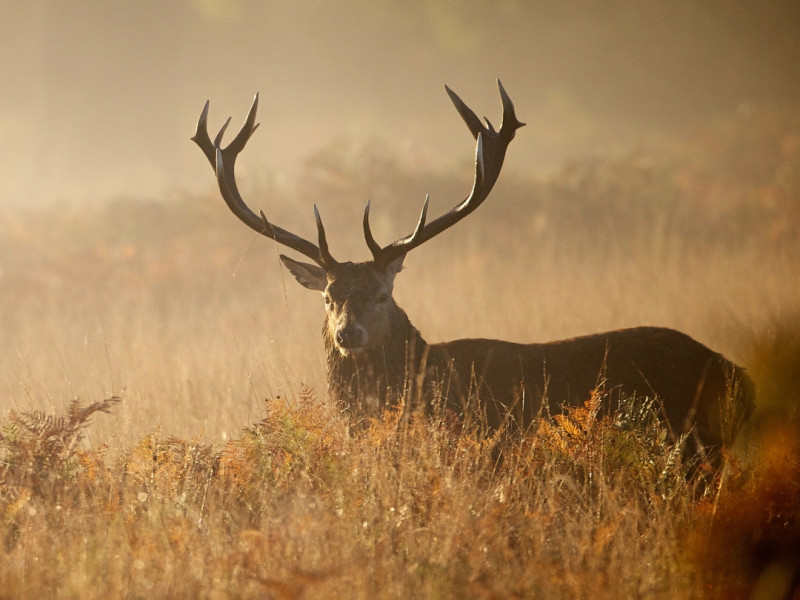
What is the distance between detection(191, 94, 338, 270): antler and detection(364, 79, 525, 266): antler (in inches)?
13.6

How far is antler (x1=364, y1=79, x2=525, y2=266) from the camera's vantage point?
5.66 metres

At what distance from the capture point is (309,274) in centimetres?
593

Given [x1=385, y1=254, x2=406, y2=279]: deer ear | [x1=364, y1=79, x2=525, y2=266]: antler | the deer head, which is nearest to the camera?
the deer head

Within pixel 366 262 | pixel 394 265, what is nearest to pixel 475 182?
pixel 394 265

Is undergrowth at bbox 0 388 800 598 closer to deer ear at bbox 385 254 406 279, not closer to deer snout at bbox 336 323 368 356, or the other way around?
deer snout at bbox 336 323 368 356

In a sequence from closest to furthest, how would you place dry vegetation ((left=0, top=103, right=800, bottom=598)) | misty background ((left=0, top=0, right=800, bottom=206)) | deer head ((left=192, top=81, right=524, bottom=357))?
dry vegetation ((left=0, top=103, right=800, bottom=598)) → deer head ((left=192, top=81, right=524, bottom=357)) → misty background ((left=0, top=0, right=800, bottom=206))

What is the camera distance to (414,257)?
14953 mm

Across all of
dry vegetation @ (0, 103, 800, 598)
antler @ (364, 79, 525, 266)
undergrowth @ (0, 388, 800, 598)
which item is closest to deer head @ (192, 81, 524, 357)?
antler @ (364, 79, 525, 266)

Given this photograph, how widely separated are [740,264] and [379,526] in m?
10.5

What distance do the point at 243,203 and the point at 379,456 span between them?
2.30m

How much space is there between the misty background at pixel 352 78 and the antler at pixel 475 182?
14221mm

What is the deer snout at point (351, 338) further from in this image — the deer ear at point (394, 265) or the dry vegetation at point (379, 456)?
the deer ear at point (394, 265)

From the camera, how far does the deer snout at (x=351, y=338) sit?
17.1 feet

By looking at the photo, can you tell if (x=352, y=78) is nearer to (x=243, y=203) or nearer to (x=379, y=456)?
(x=243, y=203)
